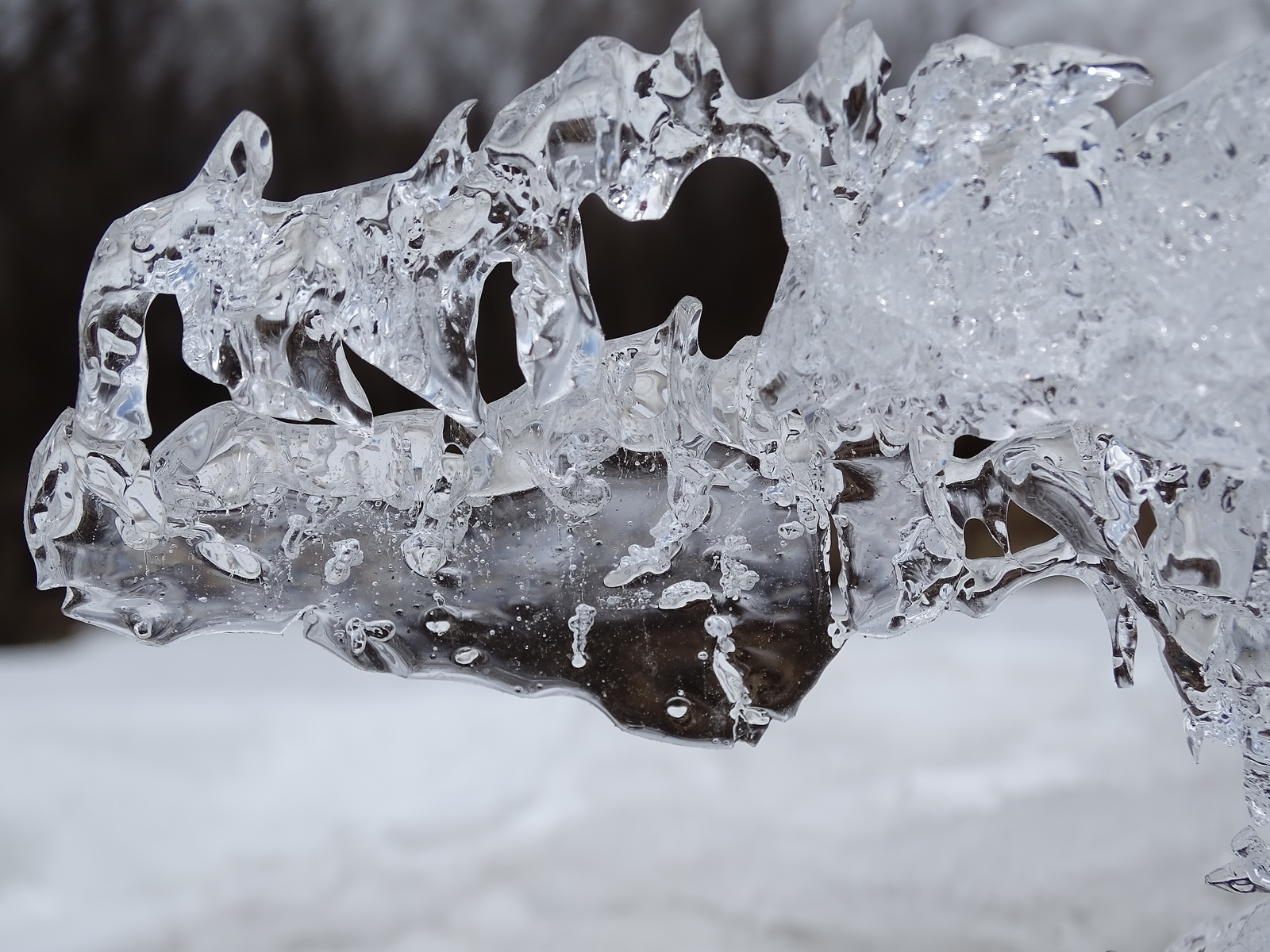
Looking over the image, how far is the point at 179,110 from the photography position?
0.71 meters

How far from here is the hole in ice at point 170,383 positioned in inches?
27.4

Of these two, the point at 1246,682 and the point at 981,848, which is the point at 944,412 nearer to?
the point at 1246,682

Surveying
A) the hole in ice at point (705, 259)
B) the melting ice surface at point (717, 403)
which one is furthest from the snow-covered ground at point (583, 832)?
the hole in ice at point (705, 259)

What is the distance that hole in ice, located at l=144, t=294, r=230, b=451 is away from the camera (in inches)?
27.4

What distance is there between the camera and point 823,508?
198 millimetres

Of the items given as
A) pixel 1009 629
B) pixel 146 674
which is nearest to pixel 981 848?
pixel 1009 629

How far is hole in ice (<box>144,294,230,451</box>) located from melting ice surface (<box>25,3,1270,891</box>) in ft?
1.72

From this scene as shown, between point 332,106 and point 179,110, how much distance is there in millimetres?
83

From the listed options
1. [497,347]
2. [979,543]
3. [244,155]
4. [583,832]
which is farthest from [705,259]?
[244,155]

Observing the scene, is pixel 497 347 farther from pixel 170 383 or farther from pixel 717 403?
pixel 717 403

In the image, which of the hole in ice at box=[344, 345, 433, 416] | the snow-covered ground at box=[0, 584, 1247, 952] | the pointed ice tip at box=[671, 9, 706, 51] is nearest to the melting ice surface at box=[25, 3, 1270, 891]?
the pointed ice tip at box=[671, 9, 706, 51]

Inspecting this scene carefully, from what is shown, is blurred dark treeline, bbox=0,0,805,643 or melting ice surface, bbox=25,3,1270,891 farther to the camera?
blurred dark treeline, bbox=0,0,805,643

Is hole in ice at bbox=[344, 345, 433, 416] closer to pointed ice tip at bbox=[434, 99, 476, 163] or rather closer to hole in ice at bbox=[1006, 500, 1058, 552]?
hole in ice at bbox=[1006, 500, 1058, 552]

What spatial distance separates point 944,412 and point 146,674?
42cm
